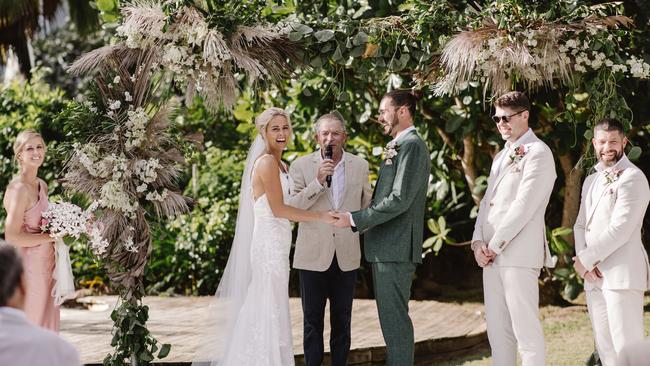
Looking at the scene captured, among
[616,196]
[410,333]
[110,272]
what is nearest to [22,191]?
[110,272]

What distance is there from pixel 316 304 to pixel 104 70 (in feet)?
6.62

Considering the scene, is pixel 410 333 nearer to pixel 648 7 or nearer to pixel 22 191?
pixel 22 191

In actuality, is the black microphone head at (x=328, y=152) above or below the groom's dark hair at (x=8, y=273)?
above

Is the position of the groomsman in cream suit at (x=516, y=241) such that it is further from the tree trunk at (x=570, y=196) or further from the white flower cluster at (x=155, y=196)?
the tree trunk at (x=570, y=196)

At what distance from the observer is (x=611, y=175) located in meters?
5.06

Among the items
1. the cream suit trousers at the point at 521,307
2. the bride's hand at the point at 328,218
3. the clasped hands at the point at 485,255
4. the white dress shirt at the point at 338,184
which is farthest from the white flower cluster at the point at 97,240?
the cream suit trousers at the point at 521,307

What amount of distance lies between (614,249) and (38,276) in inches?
138

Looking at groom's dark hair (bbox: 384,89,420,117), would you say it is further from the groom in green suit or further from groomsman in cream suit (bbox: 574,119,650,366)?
groomsman in cream suit (bbox: 574,119,650,366)

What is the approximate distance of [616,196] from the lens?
5.04 metres

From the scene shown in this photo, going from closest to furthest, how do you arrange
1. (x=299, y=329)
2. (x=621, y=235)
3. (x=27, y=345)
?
(x=27, y=345)
(x=621, y=235)
(x=299, y=329)

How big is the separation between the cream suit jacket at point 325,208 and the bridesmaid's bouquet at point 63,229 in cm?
130

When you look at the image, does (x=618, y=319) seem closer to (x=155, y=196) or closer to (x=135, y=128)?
(x=155, y=196)

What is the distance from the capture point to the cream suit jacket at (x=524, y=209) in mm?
5016

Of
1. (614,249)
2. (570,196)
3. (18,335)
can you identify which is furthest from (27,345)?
(570,196)
